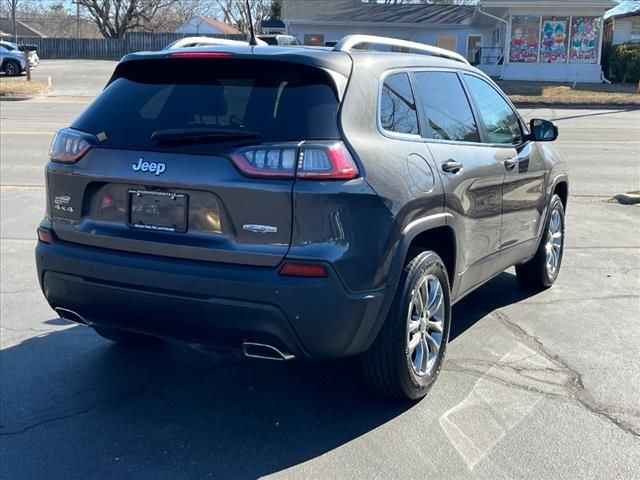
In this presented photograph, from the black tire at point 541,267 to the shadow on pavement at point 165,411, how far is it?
219 cm

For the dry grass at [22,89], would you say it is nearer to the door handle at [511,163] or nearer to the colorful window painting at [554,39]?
the colorful window painting at [554,39]

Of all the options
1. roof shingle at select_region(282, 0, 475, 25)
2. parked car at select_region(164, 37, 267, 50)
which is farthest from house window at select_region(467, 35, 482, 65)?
parked car at select_region(164, 37, 267, 50)

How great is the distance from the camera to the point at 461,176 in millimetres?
4230

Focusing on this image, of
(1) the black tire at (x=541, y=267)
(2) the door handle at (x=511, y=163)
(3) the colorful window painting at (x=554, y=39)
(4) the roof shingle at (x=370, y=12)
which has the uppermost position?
(4) the roof shingle at (x=370, y=12)

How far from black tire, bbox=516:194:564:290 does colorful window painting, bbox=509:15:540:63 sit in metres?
30.7

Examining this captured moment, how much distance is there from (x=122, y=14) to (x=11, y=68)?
25.7 m

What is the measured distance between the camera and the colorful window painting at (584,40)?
34000 mm

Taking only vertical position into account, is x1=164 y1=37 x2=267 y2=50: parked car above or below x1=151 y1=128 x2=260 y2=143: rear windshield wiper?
above

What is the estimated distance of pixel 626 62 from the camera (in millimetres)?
33812

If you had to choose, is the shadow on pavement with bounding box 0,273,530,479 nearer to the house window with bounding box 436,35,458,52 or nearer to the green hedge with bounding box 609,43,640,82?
the green hedge with bounding box 609,43,640,82

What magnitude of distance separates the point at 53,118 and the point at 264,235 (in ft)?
62.5

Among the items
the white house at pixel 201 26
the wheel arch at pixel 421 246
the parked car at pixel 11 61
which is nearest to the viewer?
the wheel arch at pixel 421 246

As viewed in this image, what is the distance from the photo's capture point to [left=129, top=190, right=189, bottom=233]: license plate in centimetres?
344

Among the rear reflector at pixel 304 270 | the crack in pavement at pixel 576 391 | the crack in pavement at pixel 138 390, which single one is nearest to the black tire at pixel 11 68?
the crack in pavement at pixel 138 390
